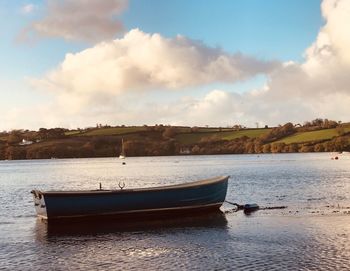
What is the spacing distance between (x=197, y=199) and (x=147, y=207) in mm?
4007

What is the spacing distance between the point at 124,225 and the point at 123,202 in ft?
5.67

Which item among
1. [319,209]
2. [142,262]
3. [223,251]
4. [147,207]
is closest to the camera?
[142,262]

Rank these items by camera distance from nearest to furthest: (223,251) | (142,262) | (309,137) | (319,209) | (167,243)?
(142,262)
(223,251)
(167,243)
(319,209)
(309,137)

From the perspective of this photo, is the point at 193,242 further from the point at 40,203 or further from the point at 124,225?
the point at 40,203

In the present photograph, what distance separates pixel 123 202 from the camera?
3456 centimetres

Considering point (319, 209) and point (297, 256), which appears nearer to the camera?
point (297, 256)

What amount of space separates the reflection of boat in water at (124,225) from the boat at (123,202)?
0.52m

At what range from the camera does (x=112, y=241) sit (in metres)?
28.0

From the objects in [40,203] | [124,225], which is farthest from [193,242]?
[40,203]

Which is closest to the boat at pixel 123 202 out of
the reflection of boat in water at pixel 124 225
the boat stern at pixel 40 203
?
the boat stern at pixel 40 203

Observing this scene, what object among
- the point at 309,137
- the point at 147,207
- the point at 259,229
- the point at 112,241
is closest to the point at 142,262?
the point at 112,241

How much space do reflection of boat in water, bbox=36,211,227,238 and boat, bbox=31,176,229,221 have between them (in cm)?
52

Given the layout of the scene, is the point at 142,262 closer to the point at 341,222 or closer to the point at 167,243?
the point at 167,243

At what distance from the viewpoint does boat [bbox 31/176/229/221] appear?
33.7 metres
